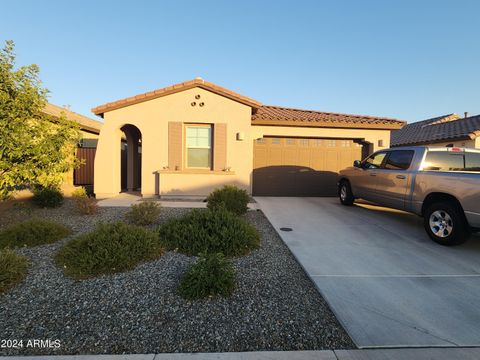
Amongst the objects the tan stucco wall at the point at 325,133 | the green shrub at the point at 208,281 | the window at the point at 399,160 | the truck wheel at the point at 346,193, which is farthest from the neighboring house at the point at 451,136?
the green shrub at the point at 208,281

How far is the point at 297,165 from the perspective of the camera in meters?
10.1

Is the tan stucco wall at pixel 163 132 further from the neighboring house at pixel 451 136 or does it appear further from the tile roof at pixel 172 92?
the neighboring house at pixel 451 136

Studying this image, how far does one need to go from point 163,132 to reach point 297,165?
537cm

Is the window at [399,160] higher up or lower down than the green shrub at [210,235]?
higher up

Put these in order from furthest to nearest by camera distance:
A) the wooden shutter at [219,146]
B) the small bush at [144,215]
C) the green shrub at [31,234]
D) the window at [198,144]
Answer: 1. the window at [198,144]
2. the wooden shutter at [219,146]
3. the small bush at [144,215]
4. the green shrub at [31,234]

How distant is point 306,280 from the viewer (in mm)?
3471

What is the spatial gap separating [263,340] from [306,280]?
4.41 feet

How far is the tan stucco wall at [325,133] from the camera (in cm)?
966

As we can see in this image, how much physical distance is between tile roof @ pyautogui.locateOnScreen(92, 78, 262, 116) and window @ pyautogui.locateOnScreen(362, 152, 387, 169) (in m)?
4.31

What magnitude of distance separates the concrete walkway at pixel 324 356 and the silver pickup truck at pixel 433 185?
3103 millimetres

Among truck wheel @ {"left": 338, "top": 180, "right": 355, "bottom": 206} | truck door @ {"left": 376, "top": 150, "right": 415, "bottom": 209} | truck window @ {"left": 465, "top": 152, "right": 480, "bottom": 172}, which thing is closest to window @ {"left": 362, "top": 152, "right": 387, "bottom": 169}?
truck door @ {"left": 376, "top": 150, "right": 415, "bottom": 209}

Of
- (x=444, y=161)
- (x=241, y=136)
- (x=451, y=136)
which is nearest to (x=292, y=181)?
(x=241, y=136)

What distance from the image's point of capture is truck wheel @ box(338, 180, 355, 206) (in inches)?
321

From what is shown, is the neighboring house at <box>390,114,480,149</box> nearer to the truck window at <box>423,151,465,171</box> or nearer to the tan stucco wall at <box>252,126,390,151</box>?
the tan stucco wall at <box>252,126,390,151</box>
